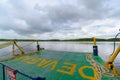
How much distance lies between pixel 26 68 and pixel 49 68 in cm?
201

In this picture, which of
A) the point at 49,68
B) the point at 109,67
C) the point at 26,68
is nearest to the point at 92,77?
the point at 109,67

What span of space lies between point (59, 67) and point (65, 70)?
60 centimetres

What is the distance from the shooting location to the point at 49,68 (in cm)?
872

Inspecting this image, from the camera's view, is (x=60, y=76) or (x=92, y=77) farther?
(x=60, y=76)

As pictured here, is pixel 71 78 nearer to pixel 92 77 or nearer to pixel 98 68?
pixel 92 77

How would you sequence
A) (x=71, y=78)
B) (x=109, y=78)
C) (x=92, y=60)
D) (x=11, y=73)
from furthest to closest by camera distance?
(x=92, y=60), (x=71, y=78), (x=109, y=78), (x=11, y=73)

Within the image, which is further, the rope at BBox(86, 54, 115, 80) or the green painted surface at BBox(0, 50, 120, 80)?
the green painted surface at BBox(0, 50, 120, 80)

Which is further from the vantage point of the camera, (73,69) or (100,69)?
(73,69)

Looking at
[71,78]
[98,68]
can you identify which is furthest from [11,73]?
[98,68]

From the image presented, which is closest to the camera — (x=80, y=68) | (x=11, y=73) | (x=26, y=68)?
(x=11, y=73)

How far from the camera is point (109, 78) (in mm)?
6688

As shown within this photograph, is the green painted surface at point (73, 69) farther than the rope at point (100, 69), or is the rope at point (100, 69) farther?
the green painted surface at point (73, 69)

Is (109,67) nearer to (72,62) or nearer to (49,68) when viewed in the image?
(72,62)

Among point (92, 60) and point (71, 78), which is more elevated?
point (92, 60)
